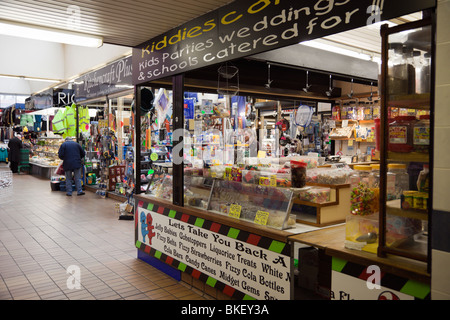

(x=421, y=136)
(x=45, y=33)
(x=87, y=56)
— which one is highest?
(x=87, y=56)

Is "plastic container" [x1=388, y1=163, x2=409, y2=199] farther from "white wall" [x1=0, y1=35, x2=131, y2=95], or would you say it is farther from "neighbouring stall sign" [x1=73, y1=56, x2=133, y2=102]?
"white wall" [x1=0, y1=35, x2=131, y2=95]

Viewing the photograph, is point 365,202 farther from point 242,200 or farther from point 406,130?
point 242,200

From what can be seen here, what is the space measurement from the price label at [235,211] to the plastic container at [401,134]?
67.8 inches

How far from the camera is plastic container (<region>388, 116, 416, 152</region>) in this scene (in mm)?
2238

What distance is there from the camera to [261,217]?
3.40m

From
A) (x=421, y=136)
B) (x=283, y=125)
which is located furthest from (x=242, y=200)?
(x=283, y=125)

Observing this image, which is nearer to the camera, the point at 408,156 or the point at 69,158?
the point at 408,156

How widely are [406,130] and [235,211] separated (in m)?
1.90

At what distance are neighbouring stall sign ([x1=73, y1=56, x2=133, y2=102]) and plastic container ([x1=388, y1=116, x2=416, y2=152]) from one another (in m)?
6.78

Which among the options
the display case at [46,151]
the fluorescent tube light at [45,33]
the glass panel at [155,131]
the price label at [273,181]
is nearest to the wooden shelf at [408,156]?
the price label at [273,181]

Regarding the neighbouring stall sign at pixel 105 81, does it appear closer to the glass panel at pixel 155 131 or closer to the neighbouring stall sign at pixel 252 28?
the glass panel at pixel 155 131

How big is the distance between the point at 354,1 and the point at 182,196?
2781mm

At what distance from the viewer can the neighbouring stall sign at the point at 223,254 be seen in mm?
3084

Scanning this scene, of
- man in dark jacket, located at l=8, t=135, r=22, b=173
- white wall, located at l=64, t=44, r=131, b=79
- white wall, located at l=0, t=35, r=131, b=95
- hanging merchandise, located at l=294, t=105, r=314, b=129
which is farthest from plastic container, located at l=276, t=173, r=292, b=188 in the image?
man in dark jacket, located at l=8, t=135, r=22, b=173
